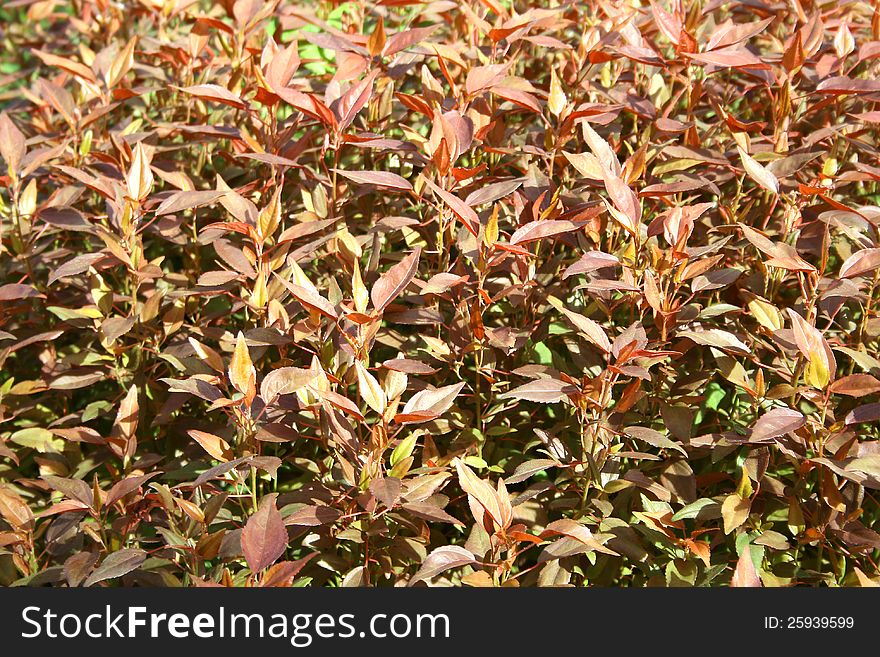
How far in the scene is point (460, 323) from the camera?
1740 mm

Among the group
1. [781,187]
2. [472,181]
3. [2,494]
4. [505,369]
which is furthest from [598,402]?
[2,494]

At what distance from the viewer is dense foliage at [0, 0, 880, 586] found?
1571 millimetres

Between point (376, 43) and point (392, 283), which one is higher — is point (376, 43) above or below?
above

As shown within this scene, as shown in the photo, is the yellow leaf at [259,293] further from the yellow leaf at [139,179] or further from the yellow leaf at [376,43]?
the yellow leaf at [376,43]

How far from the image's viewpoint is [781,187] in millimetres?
1926

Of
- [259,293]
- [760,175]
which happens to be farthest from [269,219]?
[760,175]

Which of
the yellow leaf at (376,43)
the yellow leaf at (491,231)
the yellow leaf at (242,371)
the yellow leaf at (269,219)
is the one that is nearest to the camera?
the yellow leaf at (242,371)

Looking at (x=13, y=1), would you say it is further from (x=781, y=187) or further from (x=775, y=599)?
(x=775, y=599)

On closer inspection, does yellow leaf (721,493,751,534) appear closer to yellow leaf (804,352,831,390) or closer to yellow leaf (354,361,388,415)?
yellow leaf (804,352,831,390)

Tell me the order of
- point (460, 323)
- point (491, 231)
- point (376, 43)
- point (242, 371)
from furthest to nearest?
point (376, 43) → point (460, 323) → point (491, 231) → point (242, 371)

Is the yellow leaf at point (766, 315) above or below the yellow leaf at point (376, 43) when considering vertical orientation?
below

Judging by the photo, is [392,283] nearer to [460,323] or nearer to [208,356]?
→ [460,323]

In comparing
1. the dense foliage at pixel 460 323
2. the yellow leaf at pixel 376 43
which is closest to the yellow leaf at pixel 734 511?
the dense foliage at pixel 460 323

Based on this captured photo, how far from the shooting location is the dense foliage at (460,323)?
1.57m
